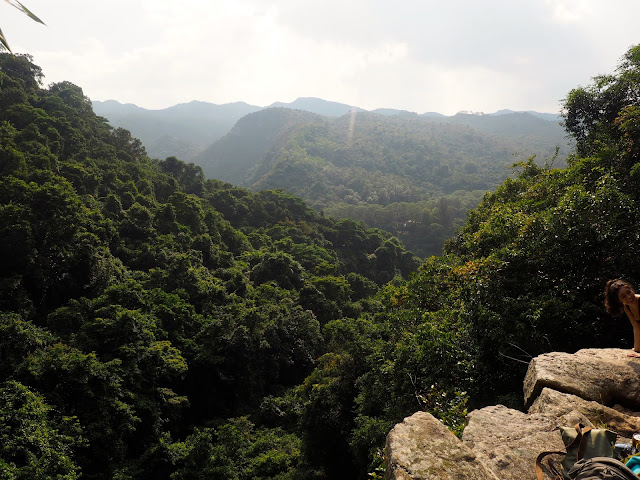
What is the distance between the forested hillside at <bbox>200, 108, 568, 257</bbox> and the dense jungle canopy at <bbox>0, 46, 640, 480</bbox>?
50.3 m

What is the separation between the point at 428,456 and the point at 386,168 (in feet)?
484

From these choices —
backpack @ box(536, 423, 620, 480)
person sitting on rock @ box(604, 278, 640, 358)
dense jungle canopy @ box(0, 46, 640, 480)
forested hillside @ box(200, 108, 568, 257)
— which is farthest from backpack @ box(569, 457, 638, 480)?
forested hillside @ box(200, 108, 568, 257)

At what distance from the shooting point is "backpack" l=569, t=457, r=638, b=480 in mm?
2090

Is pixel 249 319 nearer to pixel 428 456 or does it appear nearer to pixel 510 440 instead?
pixel 510 440

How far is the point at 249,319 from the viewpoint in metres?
22.9

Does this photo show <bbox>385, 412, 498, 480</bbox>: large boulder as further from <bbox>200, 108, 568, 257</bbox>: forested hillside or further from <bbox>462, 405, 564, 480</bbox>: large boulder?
<bbox>200, 108, 568, 257</bbox>: forested hillside

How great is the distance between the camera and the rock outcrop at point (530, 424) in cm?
304

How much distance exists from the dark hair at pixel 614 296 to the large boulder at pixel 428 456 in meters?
3.09

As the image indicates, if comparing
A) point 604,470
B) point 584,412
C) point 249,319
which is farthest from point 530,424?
point 249,319

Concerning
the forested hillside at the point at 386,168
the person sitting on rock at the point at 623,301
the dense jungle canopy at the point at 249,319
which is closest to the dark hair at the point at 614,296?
the person sitting on rock at the point at 623,301

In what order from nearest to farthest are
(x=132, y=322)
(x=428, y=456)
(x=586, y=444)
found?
(x=586, y=444), (x=428, y=456), (x=132, y=322)

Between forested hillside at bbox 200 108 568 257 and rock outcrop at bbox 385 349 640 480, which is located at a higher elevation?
forested hillside at bbox 200 108 568 257

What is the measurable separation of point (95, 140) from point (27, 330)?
31400mm

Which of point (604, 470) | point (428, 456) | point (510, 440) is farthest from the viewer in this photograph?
point (510, 440)
